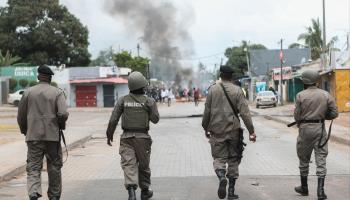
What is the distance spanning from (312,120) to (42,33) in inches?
2467

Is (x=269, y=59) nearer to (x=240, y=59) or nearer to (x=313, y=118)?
(x=240, y=59)

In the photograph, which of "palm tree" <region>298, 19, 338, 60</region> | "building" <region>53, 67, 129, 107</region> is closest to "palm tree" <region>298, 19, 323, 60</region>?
"palm tree" <region>298, 19, 338, 60</region>

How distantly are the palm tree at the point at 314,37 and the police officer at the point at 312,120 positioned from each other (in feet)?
192

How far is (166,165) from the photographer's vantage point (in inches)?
496

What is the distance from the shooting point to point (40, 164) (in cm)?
757


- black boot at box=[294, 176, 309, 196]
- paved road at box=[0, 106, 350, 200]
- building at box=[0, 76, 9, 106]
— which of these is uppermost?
building at box=[0, 76, 9, 106]

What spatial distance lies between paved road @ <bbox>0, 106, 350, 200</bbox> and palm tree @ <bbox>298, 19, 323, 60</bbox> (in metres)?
51.7

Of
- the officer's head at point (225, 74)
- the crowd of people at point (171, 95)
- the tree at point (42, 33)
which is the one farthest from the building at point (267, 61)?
the officer's head at point (225, 74)

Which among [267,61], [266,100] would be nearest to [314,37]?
[267,61]

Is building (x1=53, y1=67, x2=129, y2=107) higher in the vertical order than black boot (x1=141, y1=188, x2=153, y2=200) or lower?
higher

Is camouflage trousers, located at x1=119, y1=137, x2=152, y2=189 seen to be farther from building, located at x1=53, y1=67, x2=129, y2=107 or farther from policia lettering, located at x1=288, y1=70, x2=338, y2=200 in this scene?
building, located at x1=53, y1=67, x2=129, y2=107

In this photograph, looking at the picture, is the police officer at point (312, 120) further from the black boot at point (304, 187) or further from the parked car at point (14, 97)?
the parked car at point (14, 97)

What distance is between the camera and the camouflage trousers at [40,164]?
24.5 ft

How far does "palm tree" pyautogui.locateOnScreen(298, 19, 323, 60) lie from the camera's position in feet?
221
